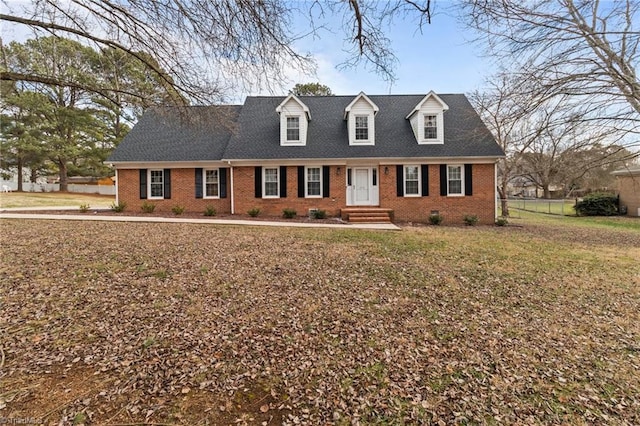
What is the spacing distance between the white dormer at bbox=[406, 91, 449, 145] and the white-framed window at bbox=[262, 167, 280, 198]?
7.00 meters

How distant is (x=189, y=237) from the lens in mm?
8438

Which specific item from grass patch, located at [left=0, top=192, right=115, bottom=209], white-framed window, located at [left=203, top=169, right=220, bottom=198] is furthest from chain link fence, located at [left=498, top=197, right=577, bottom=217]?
grass patch, located at [left=0, top=192, right=115, bottom=209]

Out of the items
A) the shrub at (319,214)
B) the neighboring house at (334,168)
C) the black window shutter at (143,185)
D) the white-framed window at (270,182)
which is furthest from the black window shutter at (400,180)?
the black window shutter at (143,185)

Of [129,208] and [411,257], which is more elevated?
[129,208]

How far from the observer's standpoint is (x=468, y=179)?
14297 mm

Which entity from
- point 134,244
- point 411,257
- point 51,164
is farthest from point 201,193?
point 51,164

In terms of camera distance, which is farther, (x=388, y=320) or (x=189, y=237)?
(x=189, y=237)

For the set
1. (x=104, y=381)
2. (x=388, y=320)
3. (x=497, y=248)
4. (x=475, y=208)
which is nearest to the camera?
(x=104, y=381)

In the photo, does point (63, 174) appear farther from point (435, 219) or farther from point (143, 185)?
point (435, 219)

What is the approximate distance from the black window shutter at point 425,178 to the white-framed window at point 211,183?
9698mm

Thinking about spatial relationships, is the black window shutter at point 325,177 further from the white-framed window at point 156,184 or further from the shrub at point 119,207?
the shrub at point 119,207

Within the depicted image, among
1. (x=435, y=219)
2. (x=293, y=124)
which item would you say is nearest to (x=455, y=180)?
(x=435, y=219)

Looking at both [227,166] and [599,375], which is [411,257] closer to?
[599,375]

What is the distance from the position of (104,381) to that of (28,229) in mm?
8441
